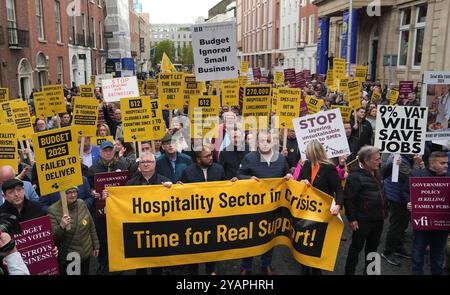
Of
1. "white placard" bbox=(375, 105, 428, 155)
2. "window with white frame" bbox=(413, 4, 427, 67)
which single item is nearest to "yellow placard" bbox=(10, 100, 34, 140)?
"white placard" bbox=(375, 105, 428, 155)

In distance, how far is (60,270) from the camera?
4.49 m

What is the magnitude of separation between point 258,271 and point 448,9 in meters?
17.6

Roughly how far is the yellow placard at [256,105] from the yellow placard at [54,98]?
427cm

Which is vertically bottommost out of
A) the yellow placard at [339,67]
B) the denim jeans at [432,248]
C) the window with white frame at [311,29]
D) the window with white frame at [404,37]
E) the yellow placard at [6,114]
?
the denim jeans at [432,248]

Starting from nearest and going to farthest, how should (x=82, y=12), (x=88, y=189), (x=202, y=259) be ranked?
1. (x=202, y=259)
2. (x=88, y=189)
3. (x=82, y=12)

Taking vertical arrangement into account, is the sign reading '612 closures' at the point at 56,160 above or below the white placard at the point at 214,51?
below

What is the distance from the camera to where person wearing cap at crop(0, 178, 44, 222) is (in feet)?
13.4

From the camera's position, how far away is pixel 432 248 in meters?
4.88

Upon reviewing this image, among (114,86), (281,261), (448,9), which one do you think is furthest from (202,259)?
(448,9)

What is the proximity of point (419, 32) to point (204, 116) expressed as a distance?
17.8 metres

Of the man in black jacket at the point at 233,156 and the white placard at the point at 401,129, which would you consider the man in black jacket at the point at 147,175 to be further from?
the white placard at the point at 401,129

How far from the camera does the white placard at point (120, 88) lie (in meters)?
10.4

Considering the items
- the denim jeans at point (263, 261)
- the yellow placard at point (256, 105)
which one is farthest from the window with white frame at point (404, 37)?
the denim jeans at point (263, 261)

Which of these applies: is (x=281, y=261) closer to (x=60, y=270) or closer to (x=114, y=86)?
(x=60, y=270)
